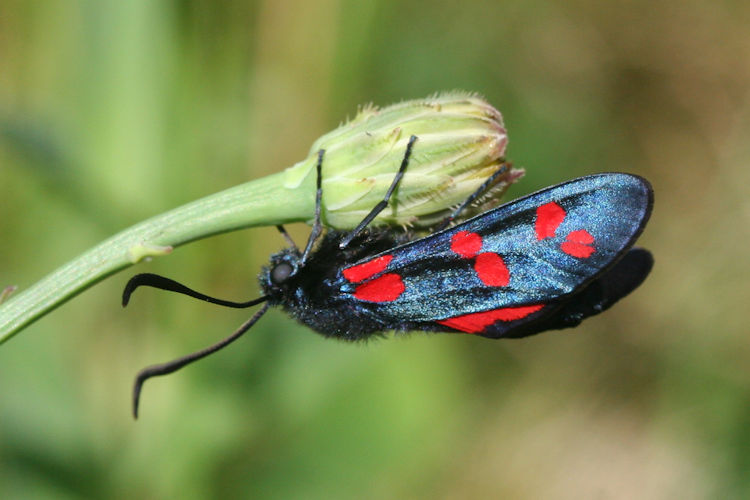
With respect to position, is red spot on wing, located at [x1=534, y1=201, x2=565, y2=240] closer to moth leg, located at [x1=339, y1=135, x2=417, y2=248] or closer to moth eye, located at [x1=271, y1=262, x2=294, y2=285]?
moth leg, located at [x1=339, y1=135, x2=417, y2=248]

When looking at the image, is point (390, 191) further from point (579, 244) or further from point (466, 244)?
point (579, 244)

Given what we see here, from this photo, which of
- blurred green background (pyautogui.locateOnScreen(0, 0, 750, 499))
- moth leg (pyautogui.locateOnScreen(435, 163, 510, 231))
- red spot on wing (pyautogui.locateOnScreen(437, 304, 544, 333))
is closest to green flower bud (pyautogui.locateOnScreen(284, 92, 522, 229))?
moth leg (pyautogui.locateOnScreen(435, 163, 510, 231))

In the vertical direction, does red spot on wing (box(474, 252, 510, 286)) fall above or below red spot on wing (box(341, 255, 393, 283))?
below

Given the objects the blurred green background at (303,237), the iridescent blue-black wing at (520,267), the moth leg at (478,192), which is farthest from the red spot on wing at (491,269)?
the blurred green background at (303,237)

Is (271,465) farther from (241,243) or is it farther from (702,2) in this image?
(702,2)

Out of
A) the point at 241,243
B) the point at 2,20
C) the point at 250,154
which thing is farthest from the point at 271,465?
the point at 2,20

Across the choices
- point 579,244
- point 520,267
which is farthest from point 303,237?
point 579,244

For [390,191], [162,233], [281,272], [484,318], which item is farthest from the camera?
[281,272]

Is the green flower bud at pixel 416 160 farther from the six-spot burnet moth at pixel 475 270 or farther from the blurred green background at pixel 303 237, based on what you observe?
the blurred green background at pixel 303 237
